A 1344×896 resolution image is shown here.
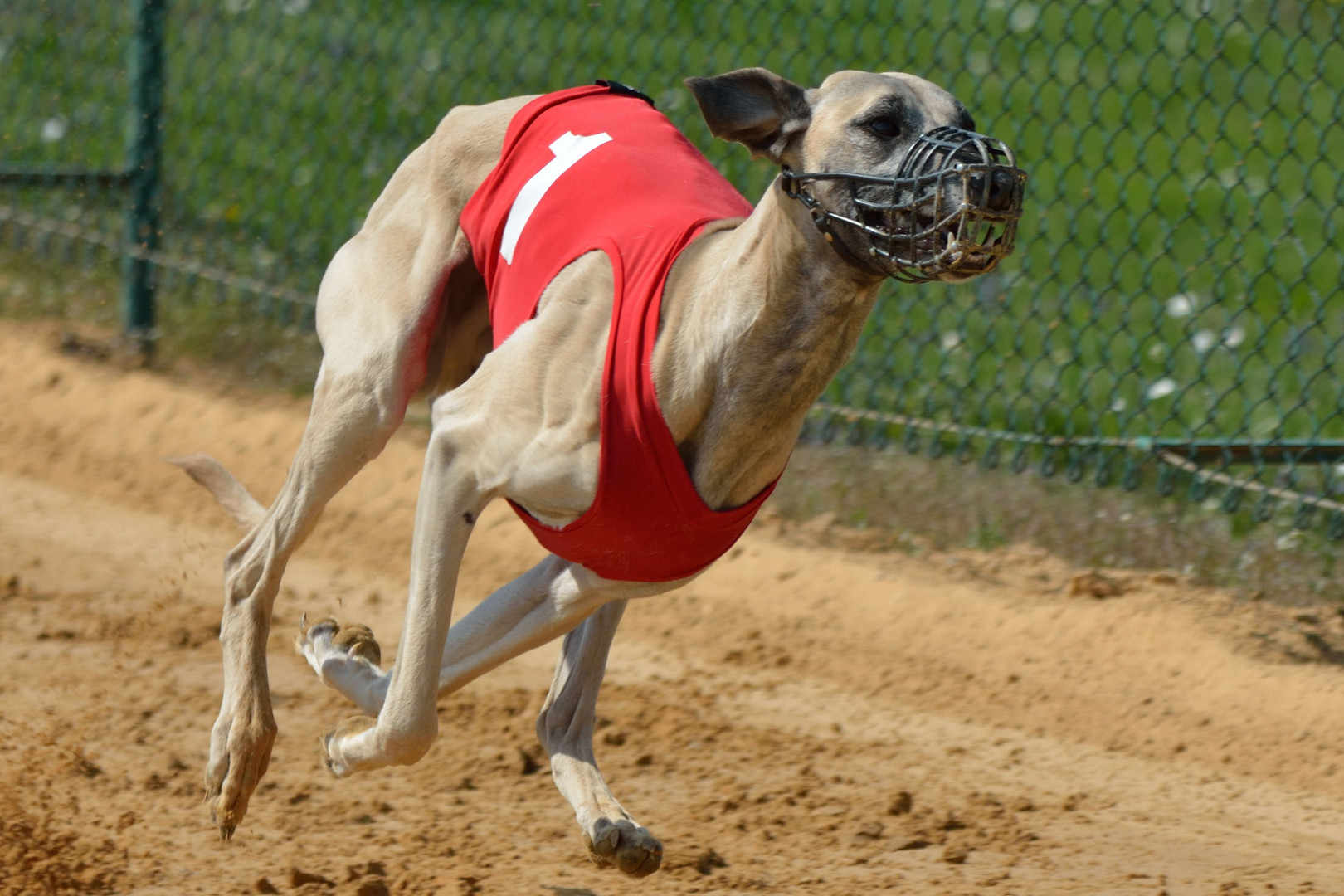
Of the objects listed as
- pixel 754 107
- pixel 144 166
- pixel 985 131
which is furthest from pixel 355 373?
pixel 144 166

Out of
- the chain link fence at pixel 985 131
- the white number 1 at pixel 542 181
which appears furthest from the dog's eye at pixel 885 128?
the chain link fence at pixel 985 131

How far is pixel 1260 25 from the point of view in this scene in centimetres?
556

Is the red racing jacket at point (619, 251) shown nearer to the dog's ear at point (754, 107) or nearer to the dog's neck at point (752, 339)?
the dog's neck at point (752, 339)

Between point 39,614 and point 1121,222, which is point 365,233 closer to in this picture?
point 39,614

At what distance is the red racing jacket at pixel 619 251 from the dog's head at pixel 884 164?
0.38 metres

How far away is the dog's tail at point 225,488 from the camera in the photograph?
3711 millimetres

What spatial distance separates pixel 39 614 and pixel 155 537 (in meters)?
0.67

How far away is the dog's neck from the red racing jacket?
0.13ft

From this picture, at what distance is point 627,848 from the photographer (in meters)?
2.86

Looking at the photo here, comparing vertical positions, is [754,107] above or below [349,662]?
above

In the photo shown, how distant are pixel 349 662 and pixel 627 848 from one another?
761mm

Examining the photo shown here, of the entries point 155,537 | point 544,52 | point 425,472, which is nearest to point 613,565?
point 425,472

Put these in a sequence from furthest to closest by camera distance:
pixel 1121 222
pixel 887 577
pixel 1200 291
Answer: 1. pixel 1121 222
2. pixel 1200 291
3. pixel 887 577

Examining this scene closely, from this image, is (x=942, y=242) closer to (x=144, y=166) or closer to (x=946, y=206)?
(x=946, y=206)
